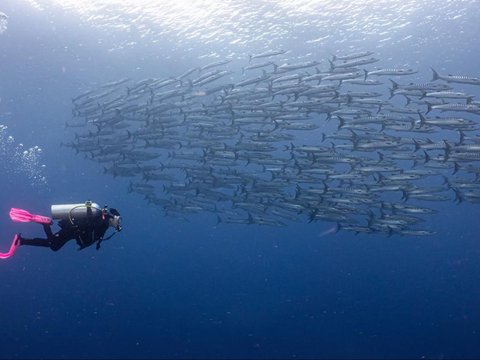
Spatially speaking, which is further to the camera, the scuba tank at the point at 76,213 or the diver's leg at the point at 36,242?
the diver's leg at the point at 36,242

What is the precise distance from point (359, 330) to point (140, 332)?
1682cm

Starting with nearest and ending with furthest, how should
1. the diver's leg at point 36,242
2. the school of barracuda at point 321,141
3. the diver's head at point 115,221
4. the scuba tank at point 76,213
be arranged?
the scuba tank at point 76,213 → the diver's head at point 115,221 → the diver's leg at point 36,242 → the school of barracuda at point 321,141

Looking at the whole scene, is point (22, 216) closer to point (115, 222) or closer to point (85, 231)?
point (85, 231)

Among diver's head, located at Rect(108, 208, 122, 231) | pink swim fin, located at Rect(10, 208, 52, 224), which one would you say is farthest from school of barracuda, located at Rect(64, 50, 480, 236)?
pink swim fin, located at Rect(10, 208, 52, 224)

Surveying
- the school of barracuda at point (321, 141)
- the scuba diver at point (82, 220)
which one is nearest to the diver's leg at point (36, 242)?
the scuba diver at point (82, 220)

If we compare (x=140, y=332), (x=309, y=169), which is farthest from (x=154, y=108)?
(x=140, y=332)

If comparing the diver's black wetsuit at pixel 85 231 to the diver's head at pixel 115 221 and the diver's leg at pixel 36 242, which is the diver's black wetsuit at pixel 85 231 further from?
the diver's leg at pixel 36 242

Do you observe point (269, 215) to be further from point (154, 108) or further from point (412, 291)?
point (412, 291)

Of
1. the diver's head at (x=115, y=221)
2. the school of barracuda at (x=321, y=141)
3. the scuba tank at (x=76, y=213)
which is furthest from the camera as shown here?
the school of barracuda at (x=321, y=141)

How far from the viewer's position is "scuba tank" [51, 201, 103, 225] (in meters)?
6.91

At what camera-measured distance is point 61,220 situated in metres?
7.05

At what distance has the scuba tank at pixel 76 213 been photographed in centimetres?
691

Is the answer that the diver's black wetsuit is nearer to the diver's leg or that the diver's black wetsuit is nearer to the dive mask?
the dive mask

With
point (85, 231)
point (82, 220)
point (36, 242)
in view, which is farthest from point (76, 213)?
point (36, 242)
